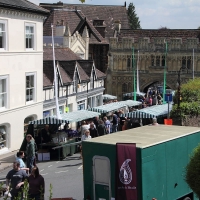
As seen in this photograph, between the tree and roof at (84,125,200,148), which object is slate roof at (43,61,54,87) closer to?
roof at (84,125,200,148)

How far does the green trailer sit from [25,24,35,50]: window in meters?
14.8

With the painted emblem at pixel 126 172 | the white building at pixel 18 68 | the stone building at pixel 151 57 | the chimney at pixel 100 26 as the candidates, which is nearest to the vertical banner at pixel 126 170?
the painted emblem at pixel 126 172

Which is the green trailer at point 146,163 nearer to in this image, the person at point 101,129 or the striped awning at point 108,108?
the person at point 101,129

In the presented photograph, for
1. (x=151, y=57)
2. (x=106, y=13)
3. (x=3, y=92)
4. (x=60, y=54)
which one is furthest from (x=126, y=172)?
(x=106, y=13)

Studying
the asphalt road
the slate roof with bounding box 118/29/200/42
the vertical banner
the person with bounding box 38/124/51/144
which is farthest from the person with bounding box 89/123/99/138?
the slate roof with bounding box 118/29/200/42

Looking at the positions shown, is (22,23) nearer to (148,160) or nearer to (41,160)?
(41,160)

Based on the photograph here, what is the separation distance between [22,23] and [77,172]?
33.3 feet

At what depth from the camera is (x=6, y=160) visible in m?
24.1

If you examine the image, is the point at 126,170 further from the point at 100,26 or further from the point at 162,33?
the point at 162,33

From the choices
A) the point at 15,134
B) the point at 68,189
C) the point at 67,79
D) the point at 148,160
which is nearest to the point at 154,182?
the point at 148,160

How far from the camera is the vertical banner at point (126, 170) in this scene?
12.6m

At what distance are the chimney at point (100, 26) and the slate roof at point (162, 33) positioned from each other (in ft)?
7.88

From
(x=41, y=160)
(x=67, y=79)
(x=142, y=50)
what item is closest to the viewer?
(x=41, y=160)

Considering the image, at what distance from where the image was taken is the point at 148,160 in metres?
12.9
